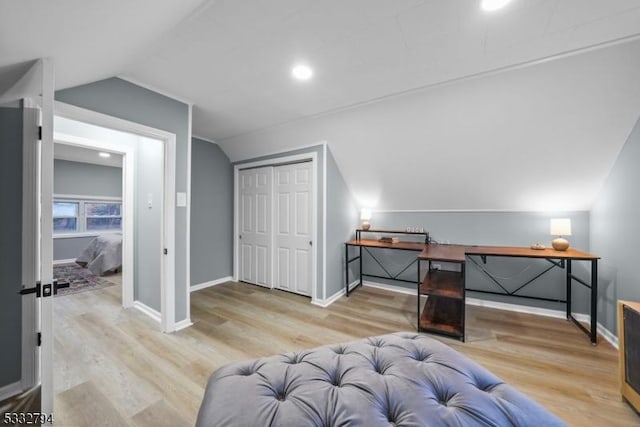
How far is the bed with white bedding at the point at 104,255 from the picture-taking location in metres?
4.71

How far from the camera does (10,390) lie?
1666 millimetres

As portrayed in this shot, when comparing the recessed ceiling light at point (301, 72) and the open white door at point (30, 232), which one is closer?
the open white door at point (30, 232)

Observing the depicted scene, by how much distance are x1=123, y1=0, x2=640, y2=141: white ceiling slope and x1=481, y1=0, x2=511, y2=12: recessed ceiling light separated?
34 millimetres

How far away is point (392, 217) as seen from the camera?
391cm

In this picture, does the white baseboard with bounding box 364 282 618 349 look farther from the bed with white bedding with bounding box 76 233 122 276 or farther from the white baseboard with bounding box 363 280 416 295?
the bed with white bedding with bounding box 76 233 122 276

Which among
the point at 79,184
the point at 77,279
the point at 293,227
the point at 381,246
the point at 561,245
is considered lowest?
the point at 77,279

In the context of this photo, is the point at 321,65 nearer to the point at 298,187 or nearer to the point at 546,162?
the point at 298,187

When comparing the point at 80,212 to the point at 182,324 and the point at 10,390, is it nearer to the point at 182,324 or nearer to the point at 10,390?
the point at 182,324

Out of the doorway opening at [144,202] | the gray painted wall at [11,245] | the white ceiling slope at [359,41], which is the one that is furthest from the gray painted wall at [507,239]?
the gray painted wall at [11,245]

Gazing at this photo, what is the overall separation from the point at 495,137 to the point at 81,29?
330 centimetres

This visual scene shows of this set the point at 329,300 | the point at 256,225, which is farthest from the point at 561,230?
the point at 256,225

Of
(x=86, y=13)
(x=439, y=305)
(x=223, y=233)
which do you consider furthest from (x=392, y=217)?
(x=86, y=13)

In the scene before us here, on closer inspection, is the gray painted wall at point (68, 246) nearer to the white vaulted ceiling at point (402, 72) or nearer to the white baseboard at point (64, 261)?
the white baseboard at point (64, 261)

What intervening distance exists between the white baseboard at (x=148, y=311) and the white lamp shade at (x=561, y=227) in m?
4.58
